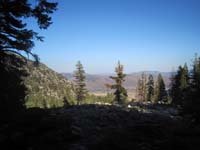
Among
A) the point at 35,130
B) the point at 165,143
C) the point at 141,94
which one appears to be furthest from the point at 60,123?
the point at 141,94

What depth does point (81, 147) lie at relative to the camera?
32.2ft

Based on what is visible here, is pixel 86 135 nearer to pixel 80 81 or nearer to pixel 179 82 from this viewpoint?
pixel 179 82

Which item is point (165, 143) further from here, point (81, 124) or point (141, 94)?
point (141, 94)

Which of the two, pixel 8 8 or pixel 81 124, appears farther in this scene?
pixel 8 8

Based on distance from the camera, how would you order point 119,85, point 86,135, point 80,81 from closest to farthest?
point 86,135, point 119,85, point 80,81

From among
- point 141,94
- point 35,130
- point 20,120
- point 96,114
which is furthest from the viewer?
point 141,94

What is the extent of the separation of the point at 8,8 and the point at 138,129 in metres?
10.9

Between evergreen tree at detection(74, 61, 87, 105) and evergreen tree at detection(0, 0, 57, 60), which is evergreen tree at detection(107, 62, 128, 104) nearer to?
Result: evergreen tree at detection(74, 61, 87, 105)

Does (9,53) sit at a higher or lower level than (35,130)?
higher

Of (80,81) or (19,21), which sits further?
(80,81)

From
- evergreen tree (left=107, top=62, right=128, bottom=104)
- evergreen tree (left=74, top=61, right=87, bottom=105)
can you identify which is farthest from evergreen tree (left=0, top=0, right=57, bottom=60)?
evergreen tree (left=74, top=61, right=87, bottom=105)

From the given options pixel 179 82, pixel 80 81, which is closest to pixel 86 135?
pixel 179 82

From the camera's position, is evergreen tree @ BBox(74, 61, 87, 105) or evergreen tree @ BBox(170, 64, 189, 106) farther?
evergreen tree @ BBox(74, 61, 87, 105)

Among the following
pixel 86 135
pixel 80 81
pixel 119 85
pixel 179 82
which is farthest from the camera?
pixel 80 81
